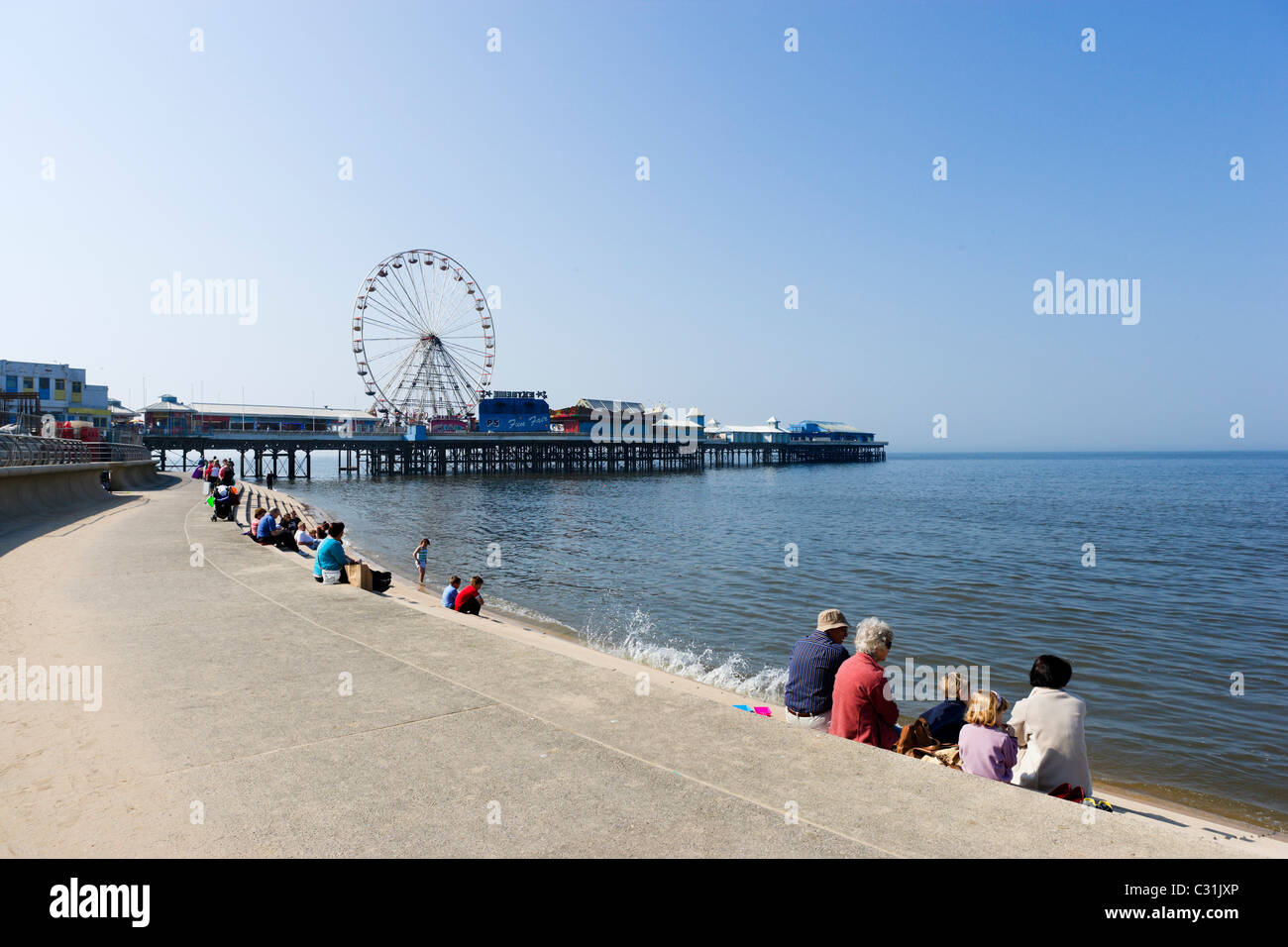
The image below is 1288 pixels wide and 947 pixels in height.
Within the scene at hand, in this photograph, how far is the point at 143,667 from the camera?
6160mm

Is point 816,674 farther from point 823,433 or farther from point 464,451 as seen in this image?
point 823,433

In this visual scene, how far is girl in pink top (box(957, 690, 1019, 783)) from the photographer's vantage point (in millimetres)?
4496

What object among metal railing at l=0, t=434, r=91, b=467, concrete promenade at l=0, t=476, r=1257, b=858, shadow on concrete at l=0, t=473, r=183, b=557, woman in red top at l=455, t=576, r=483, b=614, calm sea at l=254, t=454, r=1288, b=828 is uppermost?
metal railing at l=0, t=434, r=91, b=467

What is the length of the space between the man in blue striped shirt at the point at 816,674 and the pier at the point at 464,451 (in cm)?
7041

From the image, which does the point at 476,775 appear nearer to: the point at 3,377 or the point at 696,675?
the point at 696,675

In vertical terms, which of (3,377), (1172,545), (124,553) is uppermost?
(3,377)

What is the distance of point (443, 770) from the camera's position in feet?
13.7

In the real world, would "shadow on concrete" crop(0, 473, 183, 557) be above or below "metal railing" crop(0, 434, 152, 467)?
below
